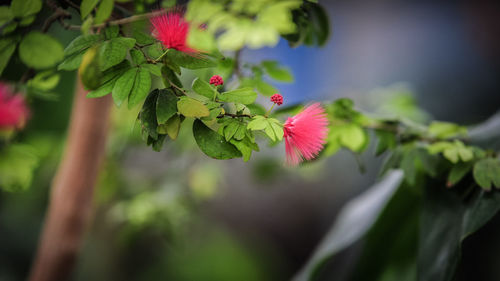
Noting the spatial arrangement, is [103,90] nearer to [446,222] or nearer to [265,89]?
[265,89]

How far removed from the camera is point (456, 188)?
571 millimetres

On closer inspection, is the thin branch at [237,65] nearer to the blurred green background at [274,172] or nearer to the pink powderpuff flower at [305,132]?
the pink powderpuff flower at [305,132]

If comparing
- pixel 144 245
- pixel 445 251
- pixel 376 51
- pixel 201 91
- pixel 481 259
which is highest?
pixel 201 91

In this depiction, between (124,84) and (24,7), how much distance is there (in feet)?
0.37

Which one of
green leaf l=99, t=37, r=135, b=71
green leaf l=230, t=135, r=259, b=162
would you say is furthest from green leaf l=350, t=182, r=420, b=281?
green leaf l=99, t=37, r=135, b=71

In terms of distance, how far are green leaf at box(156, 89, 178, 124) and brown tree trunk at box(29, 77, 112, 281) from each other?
459 mm

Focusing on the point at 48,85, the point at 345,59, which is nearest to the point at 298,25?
the point at 48,85

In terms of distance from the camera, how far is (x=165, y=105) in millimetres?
333

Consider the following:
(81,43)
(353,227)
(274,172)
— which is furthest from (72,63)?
(274,172)

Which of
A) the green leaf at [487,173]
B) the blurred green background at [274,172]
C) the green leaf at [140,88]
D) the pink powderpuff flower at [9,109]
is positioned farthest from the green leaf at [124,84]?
the blurred green background at [274,172]

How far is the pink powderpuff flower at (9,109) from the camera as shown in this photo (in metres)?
0.46

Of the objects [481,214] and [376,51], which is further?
[376,51]

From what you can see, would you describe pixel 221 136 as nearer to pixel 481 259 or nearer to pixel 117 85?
pixel 117 85

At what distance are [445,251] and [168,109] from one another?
1.51 feet
